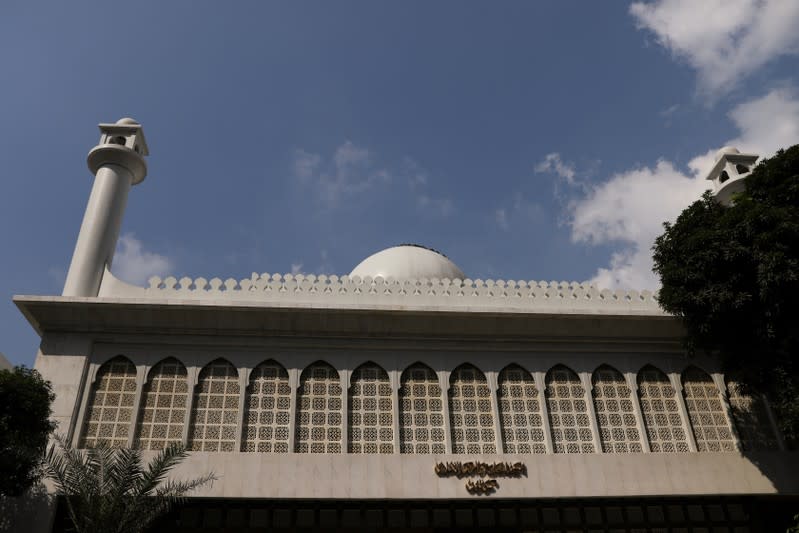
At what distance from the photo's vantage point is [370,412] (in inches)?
500

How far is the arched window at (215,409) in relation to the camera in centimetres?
1212

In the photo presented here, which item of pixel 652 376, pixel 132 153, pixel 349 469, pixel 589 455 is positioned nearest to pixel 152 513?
pixel 349 469

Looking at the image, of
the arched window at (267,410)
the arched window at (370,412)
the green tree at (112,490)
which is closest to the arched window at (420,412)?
the arched window at (370,412)


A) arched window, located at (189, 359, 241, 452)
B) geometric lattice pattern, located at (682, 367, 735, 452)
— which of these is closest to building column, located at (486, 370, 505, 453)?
geometric lattice pattern, located at (682, 367, 735, 452)

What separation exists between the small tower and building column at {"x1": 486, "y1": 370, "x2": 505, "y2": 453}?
802 centimetres

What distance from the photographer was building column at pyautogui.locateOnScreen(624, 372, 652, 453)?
12891 millimetres

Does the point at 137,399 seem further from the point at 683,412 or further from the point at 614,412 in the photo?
the point at 683,412

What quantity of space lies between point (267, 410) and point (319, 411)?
98 cm

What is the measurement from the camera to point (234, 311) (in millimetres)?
12852

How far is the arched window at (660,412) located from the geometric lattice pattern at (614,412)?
281 mm

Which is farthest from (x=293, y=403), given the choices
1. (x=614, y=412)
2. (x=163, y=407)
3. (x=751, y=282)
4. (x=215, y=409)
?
(x=751, y=282)

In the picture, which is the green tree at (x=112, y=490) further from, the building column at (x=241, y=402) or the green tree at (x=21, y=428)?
the building column at (x=241, y=402)

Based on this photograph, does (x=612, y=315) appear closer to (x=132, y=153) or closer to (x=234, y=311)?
(x=234, y=311)

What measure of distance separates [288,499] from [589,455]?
560cm
